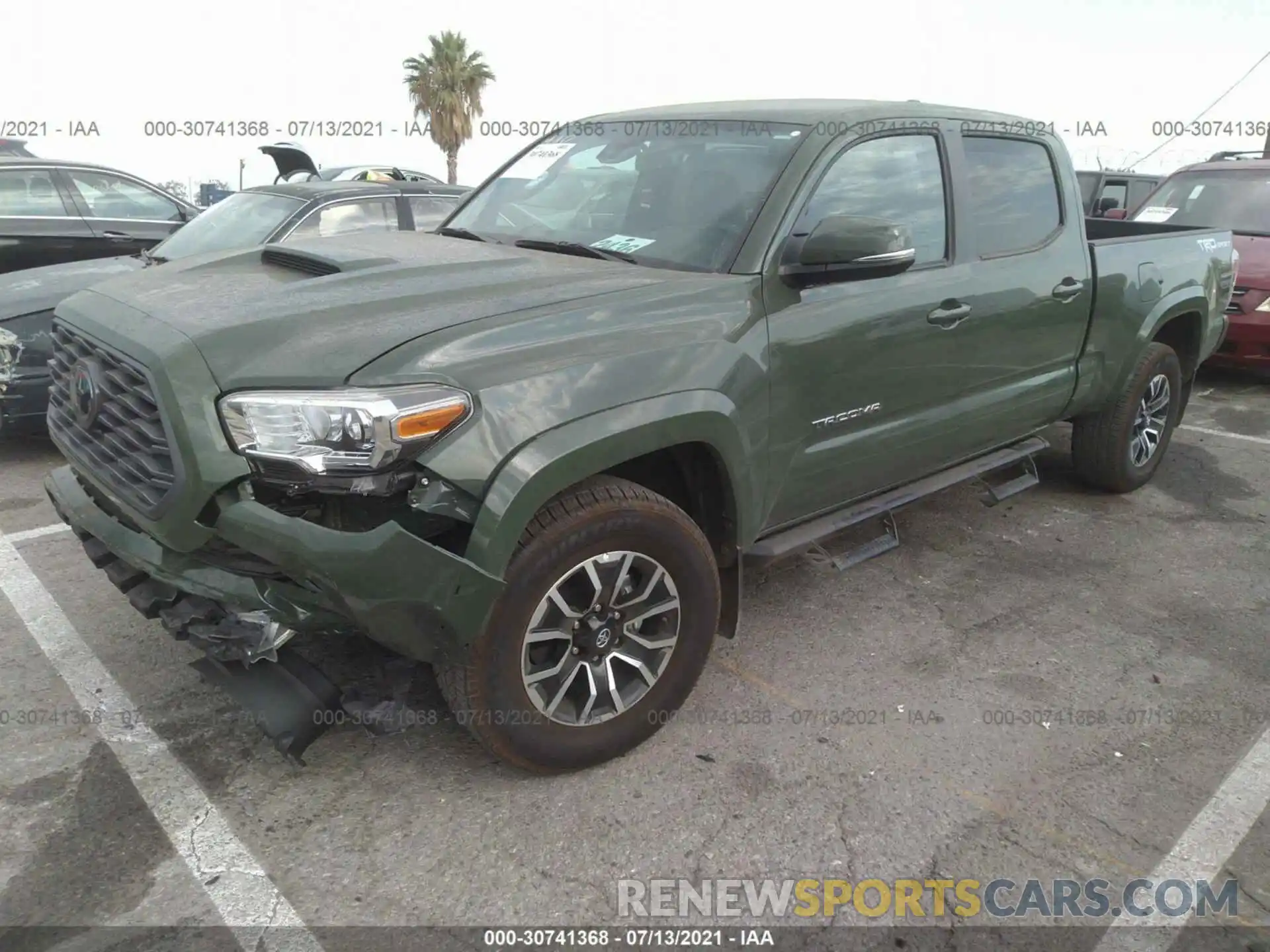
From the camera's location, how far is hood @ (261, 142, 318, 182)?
7.52 meters

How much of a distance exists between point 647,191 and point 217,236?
3782 mm

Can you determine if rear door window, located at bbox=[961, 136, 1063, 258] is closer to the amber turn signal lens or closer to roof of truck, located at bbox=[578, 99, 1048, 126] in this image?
roof of truck, located at bbox=[578, 99, 1048, 126]

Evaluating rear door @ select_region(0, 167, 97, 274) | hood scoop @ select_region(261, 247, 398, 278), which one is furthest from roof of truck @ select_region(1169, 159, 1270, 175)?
rear door @ select_region(0, 167, 97, 274)

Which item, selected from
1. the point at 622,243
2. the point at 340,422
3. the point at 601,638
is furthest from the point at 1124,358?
the point at 340,422

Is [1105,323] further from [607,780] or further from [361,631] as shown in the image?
[361,631]

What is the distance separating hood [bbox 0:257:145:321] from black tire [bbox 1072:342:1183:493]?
17.0 feet

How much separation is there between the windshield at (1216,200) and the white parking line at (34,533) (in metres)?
8.53

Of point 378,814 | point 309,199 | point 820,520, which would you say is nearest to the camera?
point 378,814

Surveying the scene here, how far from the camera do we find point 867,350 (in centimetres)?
329

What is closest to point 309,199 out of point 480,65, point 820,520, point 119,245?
point 119,245

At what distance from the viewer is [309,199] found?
242 inches

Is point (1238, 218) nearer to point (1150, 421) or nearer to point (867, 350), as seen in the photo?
point (1150, 421)

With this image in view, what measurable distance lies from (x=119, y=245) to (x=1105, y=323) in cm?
742

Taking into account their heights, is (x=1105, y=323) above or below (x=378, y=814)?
above
